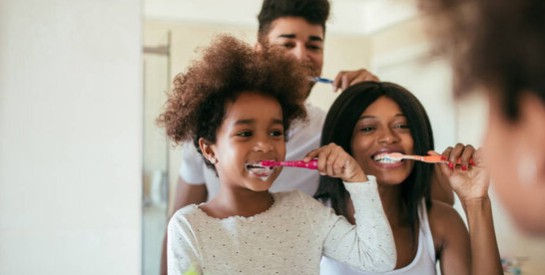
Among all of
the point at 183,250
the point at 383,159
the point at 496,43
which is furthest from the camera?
the point at 383,159

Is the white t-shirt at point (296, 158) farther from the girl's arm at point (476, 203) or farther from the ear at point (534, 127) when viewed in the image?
the ear at point (534, 127)

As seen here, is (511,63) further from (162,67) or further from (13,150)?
(13,150)

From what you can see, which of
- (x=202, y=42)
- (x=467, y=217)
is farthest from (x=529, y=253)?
(x=202, y=42)

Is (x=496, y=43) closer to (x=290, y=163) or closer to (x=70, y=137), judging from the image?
(x=290, y=163)

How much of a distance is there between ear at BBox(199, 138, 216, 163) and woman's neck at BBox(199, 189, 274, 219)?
5cm

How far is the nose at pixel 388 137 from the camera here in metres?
0.80

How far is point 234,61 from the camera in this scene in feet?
2.52

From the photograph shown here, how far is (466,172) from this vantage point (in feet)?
2.46

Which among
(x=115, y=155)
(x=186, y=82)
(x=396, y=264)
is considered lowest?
(x=396, y=264)

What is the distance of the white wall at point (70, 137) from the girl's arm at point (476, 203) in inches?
18.1

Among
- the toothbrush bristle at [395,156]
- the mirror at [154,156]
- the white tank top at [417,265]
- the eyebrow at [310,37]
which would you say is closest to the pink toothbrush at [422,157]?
the toothbrush bristle at [395,156]

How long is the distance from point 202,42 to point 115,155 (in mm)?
217

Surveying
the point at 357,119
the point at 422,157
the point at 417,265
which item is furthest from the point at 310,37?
the point at 417,265

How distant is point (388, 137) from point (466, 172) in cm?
11
